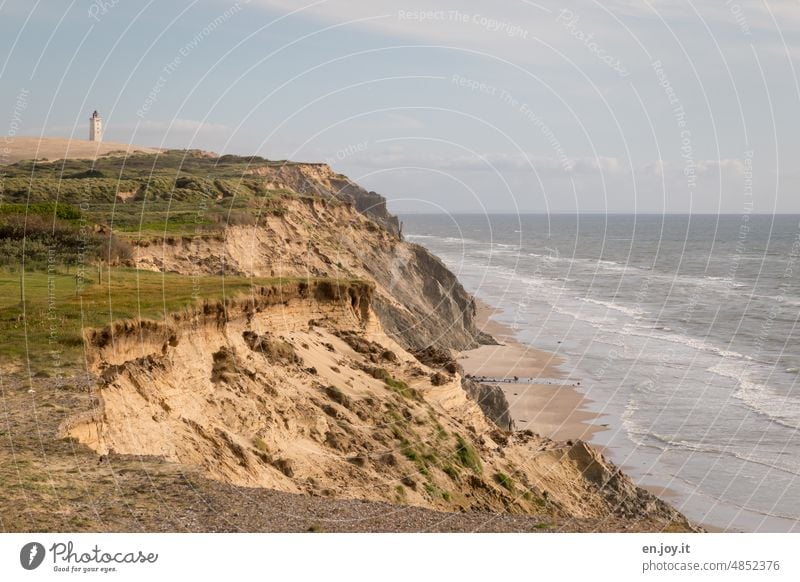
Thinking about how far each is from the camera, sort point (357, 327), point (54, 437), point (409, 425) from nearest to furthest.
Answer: point (54, 437) < point (409, 425) < point (357, 327)

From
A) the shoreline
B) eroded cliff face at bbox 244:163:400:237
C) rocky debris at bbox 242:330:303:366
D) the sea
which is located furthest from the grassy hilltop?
the sea

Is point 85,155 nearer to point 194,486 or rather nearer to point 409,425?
point 409,425

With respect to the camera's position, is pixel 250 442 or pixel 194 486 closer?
pixel 194 486

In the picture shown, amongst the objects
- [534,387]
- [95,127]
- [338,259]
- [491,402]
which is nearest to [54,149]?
[95,127]

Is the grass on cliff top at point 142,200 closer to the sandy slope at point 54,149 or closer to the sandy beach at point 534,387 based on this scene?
the sandy beach at point 534,387

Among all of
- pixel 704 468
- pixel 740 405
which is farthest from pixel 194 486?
pixel 740 405

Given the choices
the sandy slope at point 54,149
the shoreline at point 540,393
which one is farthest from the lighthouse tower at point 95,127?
the shoreline at point 540,393

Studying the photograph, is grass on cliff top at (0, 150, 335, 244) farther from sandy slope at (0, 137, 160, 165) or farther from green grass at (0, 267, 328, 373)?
sandy slope at (0, 137, 160, 165)

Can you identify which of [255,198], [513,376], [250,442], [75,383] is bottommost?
[513,376]
